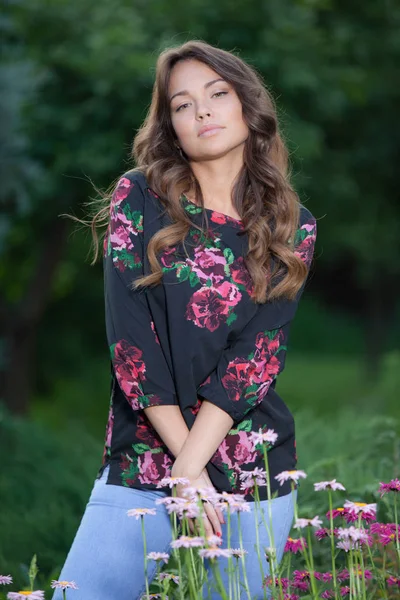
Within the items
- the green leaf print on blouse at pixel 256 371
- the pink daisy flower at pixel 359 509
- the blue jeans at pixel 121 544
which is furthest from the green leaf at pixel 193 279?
the pink daisy flower at pixel 359 509

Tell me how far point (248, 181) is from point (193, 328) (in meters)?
0.57

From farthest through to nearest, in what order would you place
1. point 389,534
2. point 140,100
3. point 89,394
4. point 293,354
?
point 293,354
point 89,394
point 140,100
point 389,534

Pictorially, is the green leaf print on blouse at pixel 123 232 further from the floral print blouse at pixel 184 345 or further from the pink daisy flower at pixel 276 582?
the pink daisy flower at pixel 276 582

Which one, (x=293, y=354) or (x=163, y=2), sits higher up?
(x=293, y=354)

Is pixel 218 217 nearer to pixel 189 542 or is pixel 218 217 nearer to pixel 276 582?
pixel 276 582

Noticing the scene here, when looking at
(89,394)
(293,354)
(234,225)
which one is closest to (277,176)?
(234,225)

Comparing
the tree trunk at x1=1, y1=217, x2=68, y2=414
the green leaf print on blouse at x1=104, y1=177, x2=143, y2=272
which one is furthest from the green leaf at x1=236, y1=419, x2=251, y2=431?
the tree trunk at x1=1, y1=217, x2=68, y2=414

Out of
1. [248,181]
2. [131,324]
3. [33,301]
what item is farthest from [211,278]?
[33,301]

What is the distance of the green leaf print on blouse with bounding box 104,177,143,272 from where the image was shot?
279cm

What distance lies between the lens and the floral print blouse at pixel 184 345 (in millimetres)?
2748

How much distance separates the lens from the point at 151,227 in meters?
2.83

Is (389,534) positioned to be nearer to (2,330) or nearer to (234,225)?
(234,225)

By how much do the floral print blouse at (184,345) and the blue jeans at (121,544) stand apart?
0.16 ft

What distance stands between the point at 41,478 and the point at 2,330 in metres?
5.69
